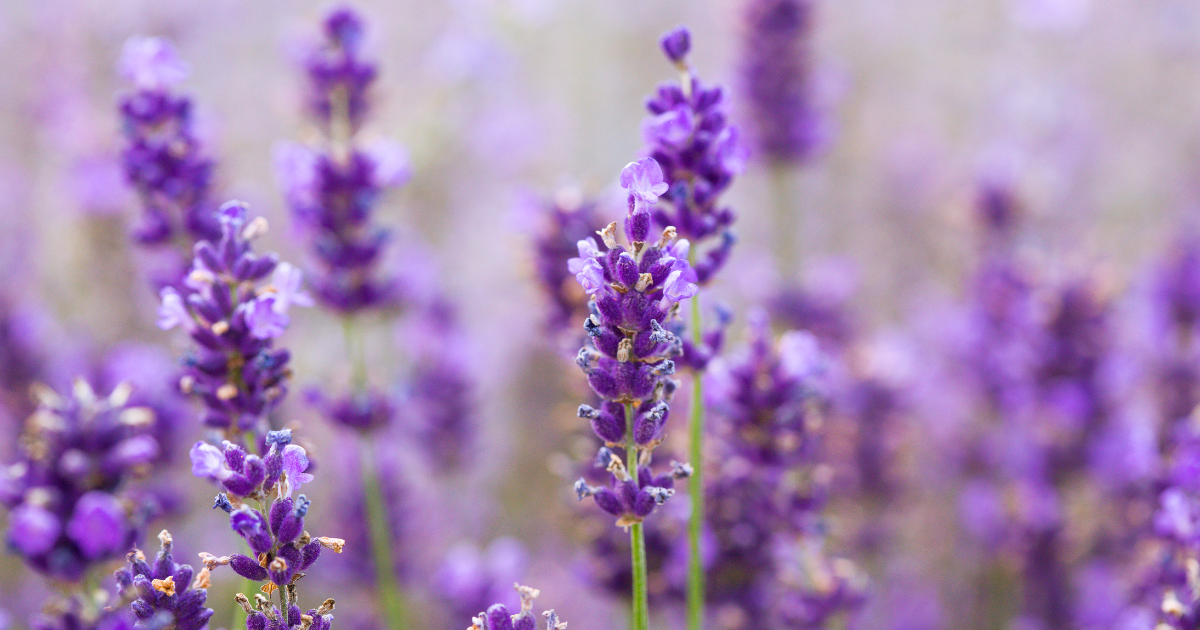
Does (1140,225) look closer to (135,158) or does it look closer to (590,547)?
(590,547)

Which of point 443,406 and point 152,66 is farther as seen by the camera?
point 443,406

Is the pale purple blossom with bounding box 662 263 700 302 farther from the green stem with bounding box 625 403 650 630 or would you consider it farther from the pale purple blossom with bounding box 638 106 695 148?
the pale purple blossom with bounding box 638 106 695 148

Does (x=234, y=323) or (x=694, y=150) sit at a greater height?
(x=694, y=150)

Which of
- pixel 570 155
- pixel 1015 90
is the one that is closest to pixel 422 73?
pixel 570 155

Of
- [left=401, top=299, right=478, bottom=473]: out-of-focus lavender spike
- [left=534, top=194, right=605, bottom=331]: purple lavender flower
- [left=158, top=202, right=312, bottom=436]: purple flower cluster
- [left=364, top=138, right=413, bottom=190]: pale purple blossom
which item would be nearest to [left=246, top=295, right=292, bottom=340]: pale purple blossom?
[left=158, top=202, right=312, bottom=436]: purple flower cluster

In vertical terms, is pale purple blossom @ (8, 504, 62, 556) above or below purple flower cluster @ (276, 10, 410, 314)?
below

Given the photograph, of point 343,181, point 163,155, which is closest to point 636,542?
point 343,181

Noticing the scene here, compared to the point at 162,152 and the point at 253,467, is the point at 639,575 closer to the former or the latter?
the point at 253,467
